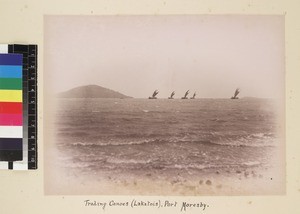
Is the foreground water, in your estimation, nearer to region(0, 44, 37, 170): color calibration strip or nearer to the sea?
the sea

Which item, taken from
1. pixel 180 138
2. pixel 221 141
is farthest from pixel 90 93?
pixel 221 141

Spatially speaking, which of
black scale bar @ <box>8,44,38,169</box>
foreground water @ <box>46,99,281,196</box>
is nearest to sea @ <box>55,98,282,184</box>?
foreground water @ <box>46,99,281,196</box>

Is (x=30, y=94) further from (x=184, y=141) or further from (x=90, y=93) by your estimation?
(x=184, y=141)

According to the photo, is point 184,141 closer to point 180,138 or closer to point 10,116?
point 180,138

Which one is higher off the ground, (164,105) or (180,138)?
(164,105)

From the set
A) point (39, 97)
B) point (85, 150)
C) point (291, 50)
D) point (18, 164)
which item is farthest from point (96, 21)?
point (291, 50)

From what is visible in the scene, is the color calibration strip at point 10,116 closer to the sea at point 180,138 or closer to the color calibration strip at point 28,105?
the color calibration strip at point 28,105

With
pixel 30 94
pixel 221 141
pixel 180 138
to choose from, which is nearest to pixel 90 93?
pixel 30 94
